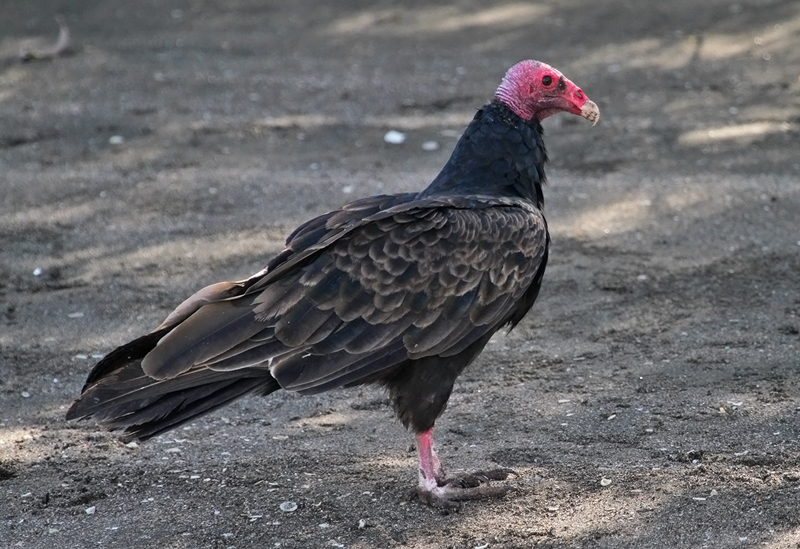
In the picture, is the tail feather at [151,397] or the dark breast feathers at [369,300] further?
the dark breast feathers at [369,300]

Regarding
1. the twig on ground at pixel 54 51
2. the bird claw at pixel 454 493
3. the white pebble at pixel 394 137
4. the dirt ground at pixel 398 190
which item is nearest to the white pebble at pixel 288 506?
the dirt ground at pixel 398 190

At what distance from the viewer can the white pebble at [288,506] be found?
404 cm

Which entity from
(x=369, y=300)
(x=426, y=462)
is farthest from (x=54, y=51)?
(x=426, y=462)

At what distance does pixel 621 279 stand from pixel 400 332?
2290 millimetres

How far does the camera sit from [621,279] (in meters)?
5.87

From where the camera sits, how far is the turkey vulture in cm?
373

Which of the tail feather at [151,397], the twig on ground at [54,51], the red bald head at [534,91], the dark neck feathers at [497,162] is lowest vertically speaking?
the tail feather at [151,397]

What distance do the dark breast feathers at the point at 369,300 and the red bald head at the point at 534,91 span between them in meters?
0.57

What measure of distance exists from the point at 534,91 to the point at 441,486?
1636mm

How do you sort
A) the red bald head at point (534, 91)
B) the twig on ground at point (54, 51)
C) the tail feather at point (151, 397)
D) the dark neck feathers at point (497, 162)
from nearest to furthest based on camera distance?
the tail feather at point (151, 397) < the dark neck feathers at point (497, 162) < the red bald head at point (534, 91) < the twig on ground at point (54, 51)

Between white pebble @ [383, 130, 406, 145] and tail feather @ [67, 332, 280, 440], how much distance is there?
4.19 m

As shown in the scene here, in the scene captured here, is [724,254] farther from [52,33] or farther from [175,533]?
[52,33]

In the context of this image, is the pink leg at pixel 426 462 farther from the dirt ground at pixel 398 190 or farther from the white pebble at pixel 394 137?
the white pebble at pixel 394 137

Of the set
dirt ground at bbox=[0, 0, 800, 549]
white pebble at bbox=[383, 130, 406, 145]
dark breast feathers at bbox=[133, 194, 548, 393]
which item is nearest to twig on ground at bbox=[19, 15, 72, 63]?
dirt ground at bbox=[0, 0, 800, 549]
